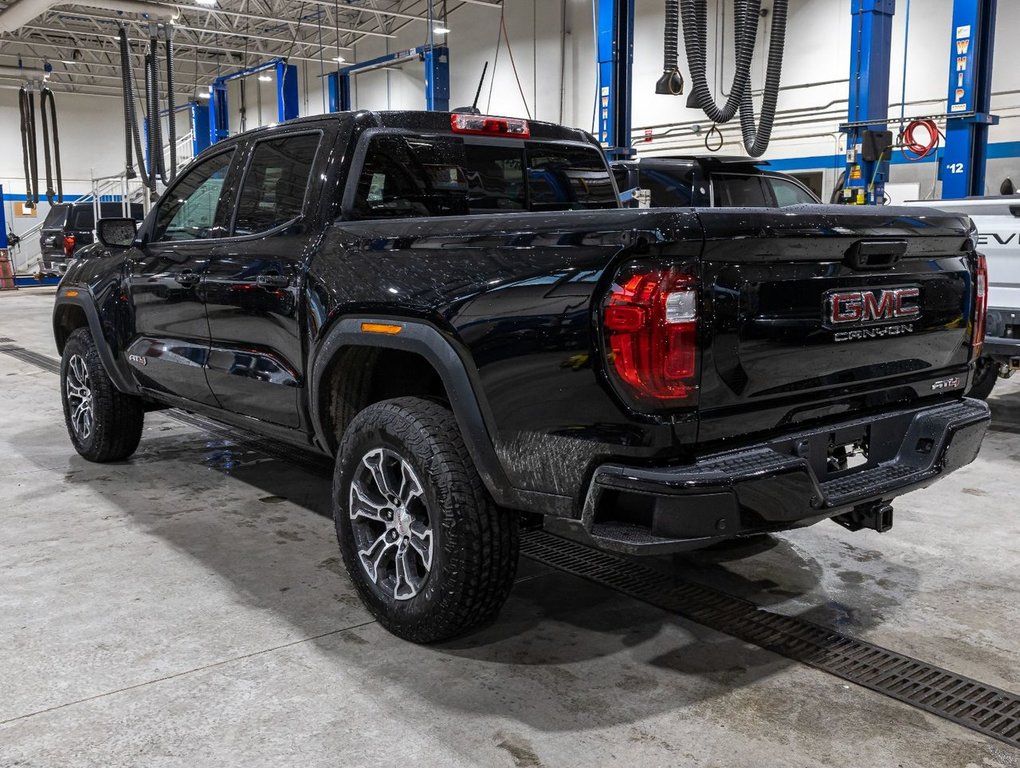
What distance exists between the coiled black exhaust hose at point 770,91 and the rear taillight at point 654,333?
242 inches

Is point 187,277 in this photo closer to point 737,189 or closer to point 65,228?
point 737,189

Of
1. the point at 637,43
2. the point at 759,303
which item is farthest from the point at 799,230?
the point at 637,43

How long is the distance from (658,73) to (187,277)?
15142 mm

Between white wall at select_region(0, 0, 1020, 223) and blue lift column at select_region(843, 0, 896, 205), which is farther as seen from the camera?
white wall at select_region(0, 0, 1020, 223)

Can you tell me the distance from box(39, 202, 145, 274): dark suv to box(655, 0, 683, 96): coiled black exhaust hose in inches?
525

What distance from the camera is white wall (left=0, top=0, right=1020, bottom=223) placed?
1327cm

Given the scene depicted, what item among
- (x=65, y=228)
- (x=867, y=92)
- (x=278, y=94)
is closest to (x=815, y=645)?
(x=867, y=92)

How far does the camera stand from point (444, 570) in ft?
8.66

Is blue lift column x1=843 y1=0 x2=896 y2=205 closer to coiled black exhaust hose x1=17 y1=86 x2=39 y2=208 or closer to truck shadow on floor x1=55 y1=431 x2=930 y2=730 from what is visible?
truck shadow on floor x1=55 y1=431 x2=930 y2=730

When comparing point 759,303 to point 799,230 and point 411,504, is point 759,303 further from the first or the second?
point 411,504

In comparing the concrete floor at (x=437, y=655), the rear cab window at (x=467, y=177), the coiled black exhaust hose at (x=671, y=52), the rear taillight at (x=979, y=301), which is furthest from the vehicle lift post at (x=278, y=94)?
the rear taillight at (x=979, y=301)

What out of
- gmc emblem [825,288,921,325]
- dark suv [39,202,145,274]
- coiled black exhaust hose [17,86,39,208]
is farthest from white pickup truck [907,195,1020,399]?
dark suv [39,202,145,274]

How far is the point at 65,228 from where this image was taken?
18172 mm

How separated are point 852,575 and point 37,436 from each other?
4.94m
